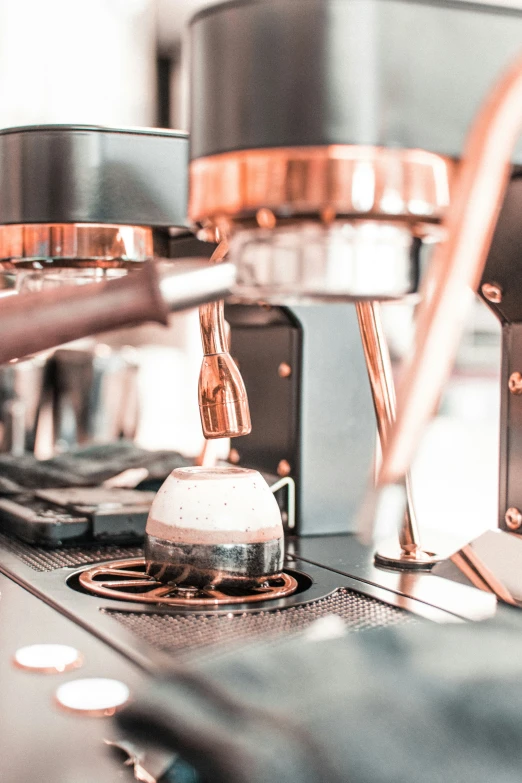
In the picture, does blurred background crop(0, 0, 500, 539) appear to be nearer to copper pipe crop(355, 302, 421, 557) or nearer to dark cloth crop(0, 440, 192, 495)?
dark cloth crop(0, 440, 192, 495)

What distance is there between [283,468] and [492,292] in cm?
41

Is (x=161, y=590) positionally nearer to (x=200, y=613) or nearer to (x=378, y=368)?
(x=200, y=613)

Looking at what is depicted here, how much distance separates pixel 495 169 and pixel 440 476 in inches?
124

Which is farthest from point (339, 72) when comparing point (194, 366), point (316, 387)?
point (194, 366)

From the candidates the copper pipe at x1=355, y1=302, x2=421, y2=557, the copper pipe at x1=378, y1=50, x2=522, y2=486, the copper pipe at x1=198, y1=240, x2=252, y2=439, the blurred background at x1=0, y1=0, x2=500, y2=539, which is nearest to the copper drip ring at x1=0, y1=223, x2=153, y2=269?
the copper pipe at x1=198, y1=240, x2=252, y2=439

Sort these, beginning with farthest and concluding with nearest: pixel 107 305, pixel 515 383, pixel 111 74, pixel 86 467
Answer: pixel 111 74 → pixel 86 467 → pixel 515 383 → pixel 107 305

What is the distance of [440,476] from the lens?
3.41 meters

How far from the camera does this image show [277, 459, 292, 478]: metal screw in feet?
3.64

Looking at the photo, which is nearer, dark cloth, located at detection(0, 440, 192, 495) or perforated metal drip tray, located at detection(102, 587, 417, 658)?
perforated metal drip tray, located at detection(102, 587, 417, 658)

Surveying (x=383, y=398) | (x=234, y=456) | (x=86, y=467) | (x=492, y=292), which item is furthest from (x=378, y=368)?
(x=86, y=467)

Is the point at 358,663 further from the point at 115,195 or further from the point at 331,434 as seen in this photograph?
the point at 331,434

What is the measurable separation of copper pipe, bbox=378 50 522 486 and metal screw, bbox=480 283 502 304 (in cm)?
44

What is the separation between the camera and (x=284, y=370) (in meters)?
1.12

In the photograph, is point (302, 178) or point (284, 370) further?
point (284, 370)
